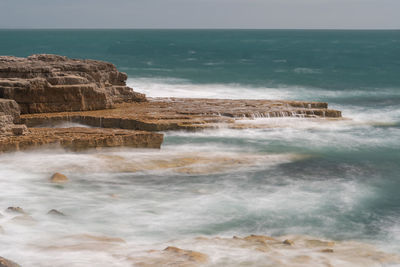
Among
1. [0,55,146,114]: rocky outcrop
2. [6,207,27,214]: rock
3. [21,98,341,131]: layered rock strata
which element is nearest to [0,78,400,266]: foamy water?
[6,207,27,214]: rock

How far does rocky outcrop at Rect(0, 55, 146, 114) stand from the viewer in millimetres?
13742

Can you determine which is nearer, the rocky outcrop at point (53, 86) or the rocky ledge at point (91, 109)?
the rocky ledge at point (91, 109)

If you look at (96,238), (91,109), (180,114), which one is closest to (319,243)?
(96,238)

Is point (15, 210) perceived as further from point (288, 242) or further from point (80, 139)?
point (288, 242)

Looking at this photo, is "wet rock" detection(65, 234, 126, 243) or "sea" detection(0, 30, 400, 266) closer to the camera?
"wet rock" detection(65, 234, 126, 243)

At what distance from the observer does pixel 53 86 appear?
1415 centimetres

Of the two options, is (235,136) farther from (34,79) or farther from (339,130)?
(34,79)

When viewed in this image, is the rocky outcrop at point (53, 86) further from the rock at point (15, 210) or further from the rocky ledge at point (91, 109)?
the rock at point (15, 210)

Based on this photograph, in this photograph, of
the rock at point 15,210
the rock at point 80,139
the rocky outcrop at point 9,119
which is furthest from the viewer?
the rocky outcrop at point 9,119

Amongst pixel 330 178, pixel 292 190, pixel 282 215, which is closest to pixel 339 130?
pixel 330 178

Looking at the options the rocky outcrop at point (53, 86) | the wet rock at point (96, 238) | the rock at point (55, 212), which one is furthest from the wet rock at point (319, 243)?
the rocky outcrop at point (53, 86)

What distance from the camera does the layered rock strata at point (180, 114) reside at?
13.5 m

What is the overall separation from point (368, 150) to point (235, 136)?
3333 millimetres

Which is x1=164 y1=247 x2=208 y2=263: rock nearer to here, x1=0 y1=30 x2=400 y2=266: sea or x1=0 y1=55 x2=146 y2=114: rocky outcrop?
x1=0 y1=30 x2=400 y2=266: sea
